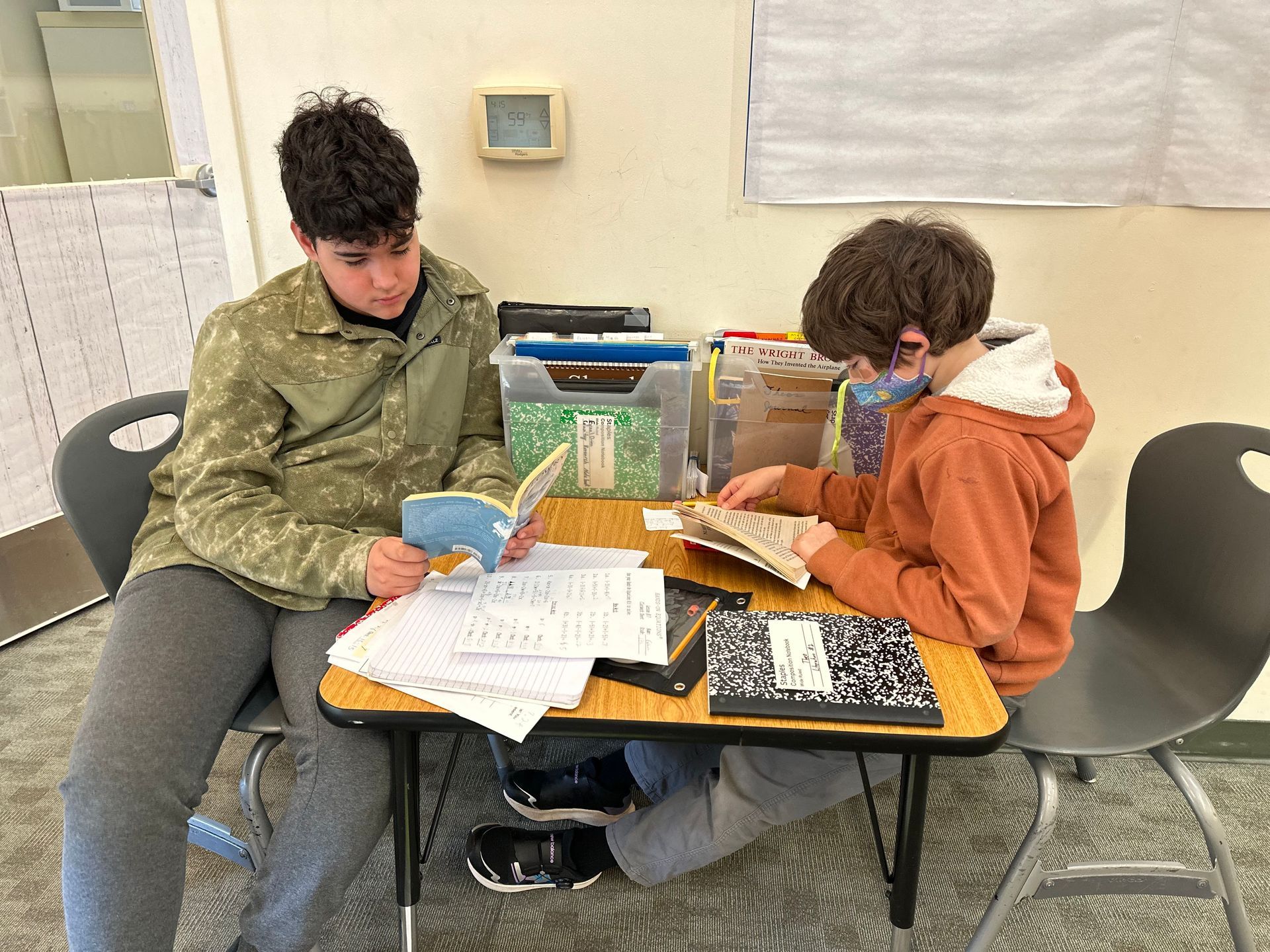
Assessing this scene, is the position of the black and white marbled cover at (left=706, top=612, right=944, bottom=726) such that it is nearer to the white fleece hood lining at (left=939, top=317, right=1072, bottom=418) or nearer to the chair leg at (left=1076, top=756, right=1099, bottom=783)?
the white fleece hood lining at (left=939, top=317, right=1072, bottom=418)

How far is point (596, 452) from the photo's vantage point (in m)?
1.53

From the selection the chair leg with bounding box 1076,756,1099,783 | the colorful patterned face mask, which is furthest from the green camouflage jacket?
the chair leg with bounding box 1076,756,1099,783

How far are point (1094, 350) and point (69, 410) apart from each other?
2596 mm

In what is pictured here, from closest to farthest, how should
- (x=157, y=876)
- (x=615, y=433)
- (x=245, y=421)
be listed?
(x=157, y=876) < (x=245, y=421) < (x=615, y=433)

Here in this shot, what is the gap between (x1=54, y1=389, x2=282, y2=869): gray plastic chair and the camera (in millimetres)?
1268

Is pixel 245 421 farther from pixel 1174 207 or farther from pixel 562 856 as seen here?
pixel 1174 207

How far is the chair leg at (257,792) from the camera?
4.07ft

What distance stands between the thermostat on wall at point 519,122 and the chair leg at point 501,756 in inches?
45.7

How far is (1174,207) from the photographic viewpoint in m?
1.58

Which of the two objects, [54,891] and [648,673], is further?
[54,891]

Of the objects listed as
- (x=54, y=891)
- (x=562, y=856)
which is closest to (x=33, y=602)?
(x=54, y=891)

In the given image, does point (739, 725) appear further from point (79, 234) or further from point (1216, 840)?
point (79, 234)

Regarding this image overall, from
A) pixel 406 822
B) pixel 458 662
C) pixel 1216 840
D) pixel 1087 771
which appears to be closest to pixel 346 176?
pixel 458 662

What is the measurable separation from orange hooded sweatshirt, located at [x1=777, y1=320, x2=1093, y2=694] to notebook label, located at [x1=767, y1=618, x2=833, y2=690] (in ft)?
0.37
